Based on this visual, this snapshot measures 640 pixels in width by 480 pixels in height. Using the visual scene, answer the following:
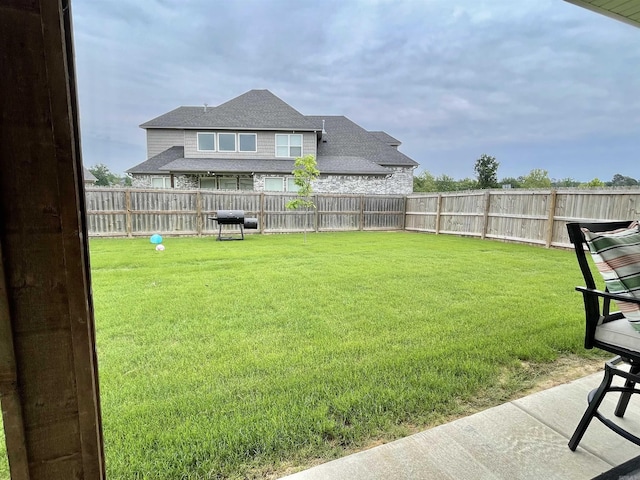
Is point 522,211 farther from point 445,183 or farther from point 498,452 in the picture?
point 445,183

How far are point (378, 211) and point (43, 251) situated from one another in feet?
44.5

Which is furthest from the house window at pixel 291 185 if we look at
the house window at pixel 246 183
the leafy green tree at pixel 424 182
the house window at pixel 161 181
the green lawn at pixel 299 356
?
the leafy green tree at pixel 424 182

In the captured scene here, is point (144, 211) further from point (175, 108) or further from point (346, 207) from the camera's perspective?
point (175, 108)

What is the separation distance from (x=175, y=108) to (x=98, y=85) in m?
18.5

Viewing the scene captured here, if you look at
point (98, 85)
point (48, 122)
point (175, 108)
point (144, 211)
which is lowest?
point (144, 211)

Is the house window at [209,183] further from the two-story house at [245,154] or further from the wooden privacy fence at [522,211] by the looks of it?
the wooden privacy fence at [522,211]

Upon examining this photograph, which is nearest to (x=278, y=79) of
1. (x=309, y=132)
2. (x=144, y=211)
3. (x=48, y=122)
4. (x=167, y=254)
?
(x=309, y=132)

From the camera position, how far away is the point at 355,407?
1.91 meters

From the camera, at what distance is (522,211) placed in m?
9.20

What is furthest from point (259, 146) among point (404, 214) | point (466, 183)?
point (466, 183)

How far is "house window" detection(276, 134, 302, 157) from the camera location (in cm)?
1580

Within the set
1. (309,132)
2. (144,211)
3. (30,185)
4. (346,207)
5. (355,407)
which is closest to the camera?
(30,185)

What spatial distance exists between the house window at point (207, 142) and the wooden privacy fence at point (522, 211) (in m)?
9.88

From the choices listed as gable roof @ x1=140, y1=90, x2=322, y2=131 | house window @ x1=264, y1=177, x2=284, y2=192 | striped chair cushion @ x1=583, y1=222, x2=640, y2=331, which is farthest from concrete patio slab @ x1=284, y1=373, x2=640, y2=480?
gable roof @ x1=140, y1=90, x2=322, y2=131
